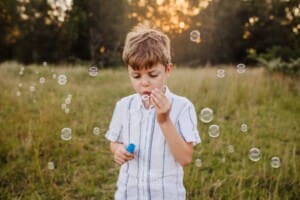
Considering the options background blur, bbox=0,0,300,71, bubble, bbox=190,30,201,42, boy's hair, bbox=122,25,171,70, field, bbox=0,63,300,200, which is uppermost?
background blur, bbox=0,0,300,71

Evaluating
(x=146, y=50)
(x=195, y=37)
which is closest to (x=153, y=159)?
(x=146, y=50)

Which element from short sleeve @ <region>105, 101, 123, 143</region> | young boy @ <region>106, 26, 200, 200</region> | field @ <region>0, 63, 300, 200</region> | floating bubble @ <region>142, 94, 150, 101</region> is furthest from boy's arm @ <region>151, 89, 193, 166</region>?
field @ <region>0, 63, 300, 200</region>

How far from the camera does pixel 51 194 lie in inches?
128

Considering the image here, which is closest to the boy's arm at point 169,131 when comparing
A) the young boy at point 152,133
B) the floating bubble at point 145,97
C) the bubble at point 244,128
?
the young boy at point 152,133

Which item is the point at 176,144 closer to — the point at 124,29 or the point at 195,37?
the point at 195,37

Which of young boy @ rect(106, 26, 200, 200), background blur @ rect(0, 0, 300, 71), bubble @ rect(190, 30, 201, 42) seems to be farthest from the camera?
background blur @ rect(0, 0, 300, 71)

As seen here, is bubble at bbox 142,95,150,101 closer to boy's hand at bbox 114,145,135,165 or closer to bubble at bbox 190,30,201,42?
boy's hand at bbox 114,145,135,165

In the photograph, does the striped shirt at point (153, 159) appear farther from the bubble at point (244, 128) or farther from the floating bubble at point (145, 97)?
the bubble at point (244, 128)

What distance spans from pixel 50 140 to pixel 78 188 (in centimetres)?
62

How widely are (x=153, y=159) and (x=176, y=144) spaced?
0.15 meters

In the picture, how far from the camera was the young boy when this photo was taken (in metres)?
1.71

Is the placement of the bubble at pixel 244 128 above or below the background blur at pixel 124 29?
below

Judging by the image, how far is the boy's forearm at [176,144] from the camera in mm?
1661

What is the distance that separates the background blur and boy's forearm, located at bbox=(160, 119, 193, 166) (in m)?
16.2
